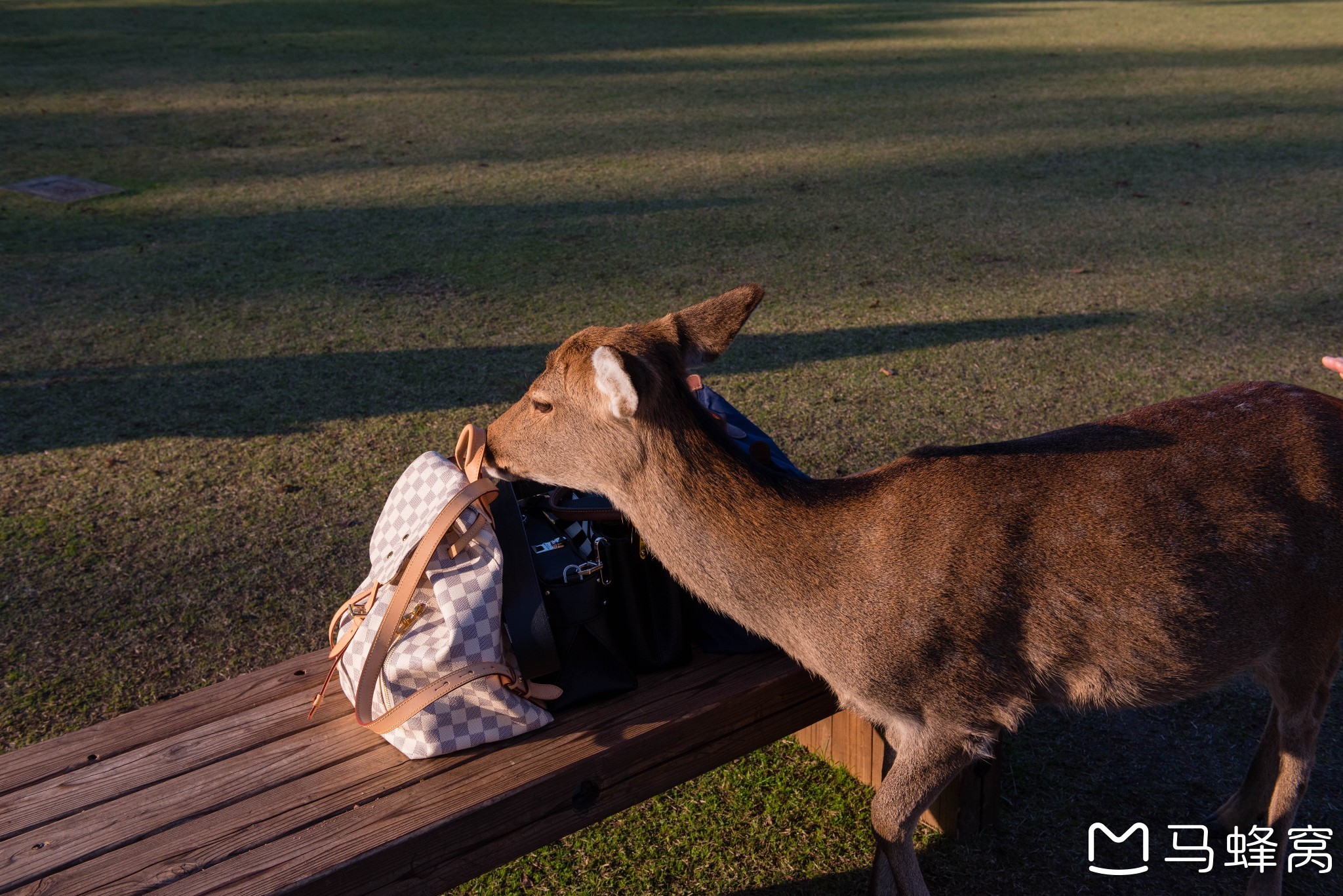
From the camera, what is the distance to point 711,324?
2.60 meters

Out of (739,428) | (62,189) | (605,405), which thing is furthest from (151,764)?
(62,189)

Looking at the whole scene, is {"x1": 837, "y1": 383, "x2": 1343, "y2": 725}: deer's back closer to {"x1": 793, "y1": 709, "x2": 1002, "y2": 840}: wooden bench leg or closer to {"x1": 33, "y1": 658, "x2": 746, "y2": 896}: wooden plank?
{"x1": 793, "y1": 709, "x2": 1002, "y2": 840}: wooden bench leg

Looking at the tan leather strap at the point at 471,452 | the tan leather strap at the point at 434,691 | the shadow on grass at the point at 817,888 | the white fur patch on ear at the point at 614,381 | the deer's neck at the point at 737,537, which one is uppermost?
the white fur patch on ear at the point at 614,381

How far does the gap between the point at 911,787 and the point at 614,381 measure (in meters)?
1.17

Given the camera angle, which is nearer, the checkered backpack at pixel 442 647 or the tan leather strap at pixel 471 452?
the checkered backpack at pixel 442 647

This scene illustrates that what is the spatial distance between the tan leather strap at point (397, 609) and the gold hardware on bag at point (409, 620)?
30 mm

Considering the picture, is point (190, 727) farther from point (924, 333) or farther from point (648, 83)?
point (648, 83)

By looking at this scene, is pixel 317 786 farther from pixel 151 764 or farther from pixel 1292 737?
pixel 1292 737

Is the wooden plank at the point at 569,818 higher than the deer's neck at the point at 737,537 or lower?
lower

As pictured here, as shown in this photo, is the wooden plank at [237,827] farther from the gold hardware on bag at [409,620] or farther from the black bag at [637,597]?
the black bag at [637,597]

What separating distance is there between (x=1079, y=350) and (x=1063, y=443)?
3.62 m

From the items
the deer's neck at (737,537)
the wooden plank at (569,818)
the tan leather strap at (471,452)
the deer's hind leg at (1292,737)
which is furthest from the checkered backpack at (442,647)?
the deer's hind leg at (1292,737)

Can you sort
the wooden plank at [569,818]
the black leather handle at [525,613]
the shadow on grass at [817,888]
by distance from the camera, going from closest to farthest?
the wooden plank at [569,818] < the black leather handle at [525,613] < the shadow on grass at [817,888]

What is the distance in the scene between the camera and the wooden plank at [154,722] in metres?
2.36
